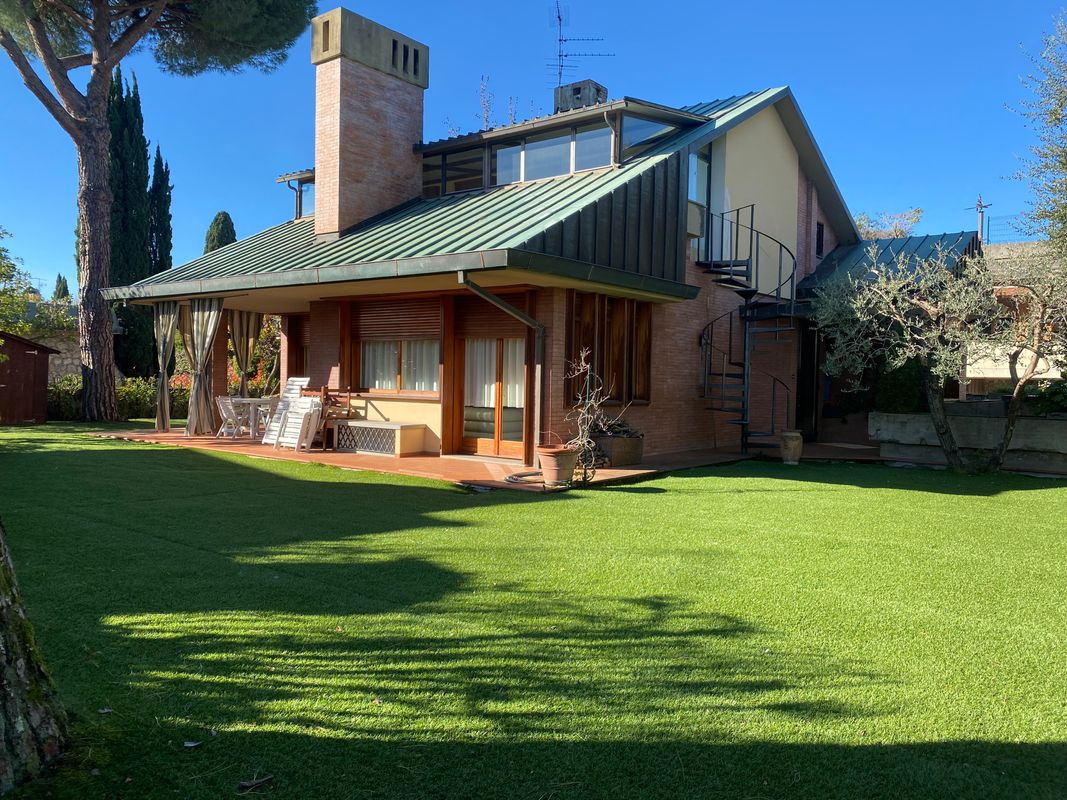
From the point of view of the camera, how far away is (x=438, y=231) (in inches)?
459

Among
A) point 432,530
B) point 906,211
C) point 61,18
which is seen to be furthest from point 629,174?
point 906,211

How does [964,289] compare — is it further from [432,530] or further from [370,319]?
[370,319]

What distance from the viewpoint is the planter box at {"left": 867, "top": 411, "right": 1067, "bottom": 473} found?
37.3 ft

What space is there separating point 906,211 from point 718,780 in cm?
4144

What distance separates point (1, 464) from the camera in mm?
10102

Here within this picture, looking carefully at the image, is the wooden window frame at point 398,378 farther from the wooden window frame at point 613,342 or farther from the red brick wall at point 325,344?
the wooden window frame at point 613,342

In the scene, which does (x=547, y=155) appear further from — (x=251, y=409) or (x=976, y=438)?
(x=976, y=438)

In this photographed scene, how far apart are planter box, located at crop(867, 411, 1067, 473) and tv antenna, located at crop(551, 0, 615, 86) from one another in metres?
9.87

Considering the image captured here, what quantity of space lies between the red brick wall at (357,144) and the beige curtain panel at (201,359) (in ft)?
8.81

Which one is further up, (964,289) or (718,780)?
(964,289)

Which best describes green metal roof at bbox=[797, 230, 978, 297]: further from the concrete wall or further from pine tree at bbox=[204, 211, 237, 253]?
pine tree at bbox=[204, 211, 237, 253]

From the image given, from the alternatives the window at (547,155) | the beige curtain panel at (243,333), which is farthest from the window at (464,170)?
the beige curtain panel at (243,333)

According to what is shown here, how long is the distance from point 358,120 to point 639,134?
5.26 meters

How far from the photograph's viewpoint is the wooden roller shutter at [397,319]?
1278cm
